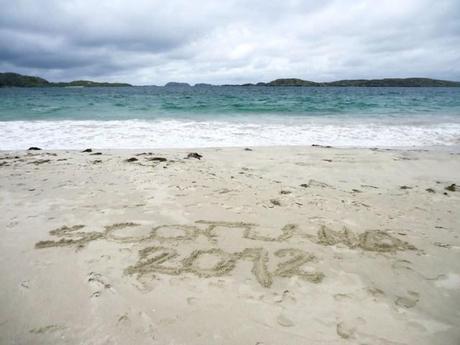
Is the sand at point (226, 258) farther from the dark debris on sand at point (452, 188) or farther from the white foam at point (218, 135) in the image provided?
the white foam at point (218, 135)

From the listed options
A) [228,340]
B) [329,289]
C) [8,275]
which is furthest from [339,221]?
[8,275]

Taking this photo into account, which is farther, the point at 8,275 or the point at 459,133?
the point at 459,133

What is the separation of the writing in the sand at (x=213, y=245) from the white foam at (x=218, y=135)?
18.3 feet

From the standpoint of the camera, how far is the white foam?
9.21 metres

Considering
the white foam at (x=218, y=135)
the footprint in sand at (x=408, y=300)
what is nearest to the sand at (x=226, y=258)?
the footprint in sand at (x=408, y=300)

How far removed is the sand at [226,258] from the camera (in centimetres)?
213

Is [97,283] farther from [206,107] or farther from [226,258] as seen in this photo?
[206,107]

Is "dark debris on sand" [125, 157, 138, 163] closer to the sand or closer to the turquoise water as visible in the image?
the sand

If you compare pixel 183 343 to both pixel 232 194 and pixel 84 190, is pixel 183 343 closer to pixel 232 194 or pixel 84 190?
pixel 232 194

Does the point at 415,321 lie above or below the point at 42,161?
below

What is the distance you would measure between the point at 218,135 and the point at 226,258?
802 cm

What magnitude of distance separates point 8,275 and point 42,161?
4517mm

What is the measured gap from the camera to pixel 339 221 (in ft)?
12.4

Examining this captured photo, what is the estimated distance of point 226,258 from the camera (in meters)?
2.97
